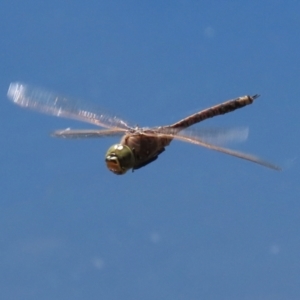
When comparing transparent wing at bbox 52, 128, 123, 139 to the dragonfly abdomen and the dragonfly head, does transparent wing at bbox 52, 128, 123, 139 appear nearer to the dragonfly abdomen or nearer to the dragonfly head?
the dragonfly head

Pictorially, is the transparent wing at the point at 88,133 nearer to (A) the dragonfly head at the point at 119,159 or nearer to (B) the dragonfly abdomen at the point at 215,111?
(A) the dragonfly head at the point at 119,159

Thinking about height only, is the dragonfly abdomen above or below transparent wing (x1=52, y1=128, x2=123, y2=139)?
above

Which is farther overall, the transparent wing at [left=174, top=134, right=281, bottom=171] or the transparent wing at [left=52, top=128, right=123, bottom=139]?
the transparent wing at [left=52, top=128, right=123, bottom=139]

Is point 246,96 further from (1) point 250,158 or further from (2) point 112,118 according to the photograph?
(1) point 250,158

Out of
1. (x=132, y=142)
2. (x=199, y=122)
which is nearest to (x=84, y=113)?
(x=132, y=142)

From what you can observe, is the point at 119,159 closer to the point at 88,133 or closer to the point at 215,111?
the point at 88,133

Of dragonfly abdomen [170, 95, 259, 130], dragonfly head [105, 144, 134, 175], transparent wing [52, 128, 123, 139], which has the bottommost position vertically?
dragonfly head [105, 144, 134, 175]

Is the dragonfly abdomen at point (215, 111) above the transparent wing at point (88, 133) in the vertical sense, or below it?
above

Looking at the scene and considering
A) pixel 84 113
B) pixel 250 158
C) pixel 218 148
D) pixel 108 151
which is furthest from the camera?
pixel 84 113
